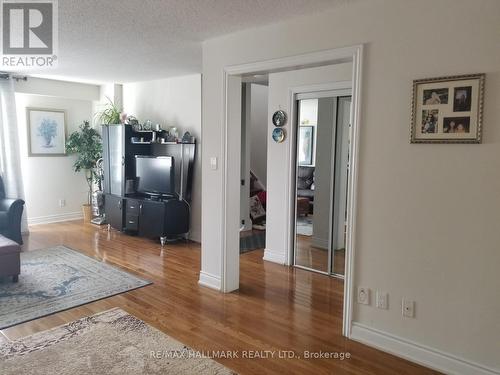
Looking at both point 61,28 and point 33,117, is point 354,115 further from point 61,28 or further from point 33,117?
point 33,117

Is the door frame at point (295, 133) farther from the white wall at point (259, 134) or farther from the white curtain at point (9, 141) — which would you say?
the white curtain at point (9, 141)

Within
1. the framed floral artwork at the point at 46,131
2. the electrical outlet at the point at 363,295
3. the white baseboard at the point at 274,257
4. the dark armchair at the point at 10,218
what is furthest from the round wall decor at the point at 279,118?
the framed floral artwork at the point at 46,131

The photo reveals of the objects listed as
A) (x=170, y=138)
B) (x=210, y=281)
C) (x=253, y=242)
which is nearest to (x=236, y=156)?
(x=210, y=281)

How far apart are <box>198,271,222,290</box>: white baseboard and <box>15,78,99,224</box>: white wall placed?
4329 millimetres

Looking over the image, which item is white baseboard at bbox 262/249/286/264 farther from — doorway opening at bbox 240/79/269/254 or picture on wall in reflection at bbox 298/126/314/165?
picture on wall in reflection at bbox 298/126/314/165

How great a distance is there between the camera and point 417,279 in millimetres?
2539

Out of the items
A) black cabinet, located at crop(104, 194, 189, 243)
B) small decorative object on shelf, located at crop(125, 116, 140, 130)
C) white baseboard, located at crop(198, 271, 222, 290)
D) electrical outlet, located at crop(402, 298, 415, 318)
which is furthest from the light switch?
small decorative object on shelf, located at crop(125, 116, 140, 130)

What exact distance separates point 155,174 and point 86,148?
1910mm

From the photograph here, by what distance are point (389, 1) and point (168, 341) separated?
109 inches

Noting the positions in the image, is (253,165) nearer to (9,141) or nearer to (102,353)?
(9,141)

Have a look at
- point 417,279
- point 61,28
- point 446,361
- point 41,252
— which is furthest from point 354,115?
point 41,252

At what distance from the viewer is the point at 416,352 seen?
101 inches

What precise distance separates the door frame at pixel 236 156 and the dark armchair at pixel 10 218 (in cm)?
319

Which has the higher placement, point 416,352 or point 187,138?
point 187,138
